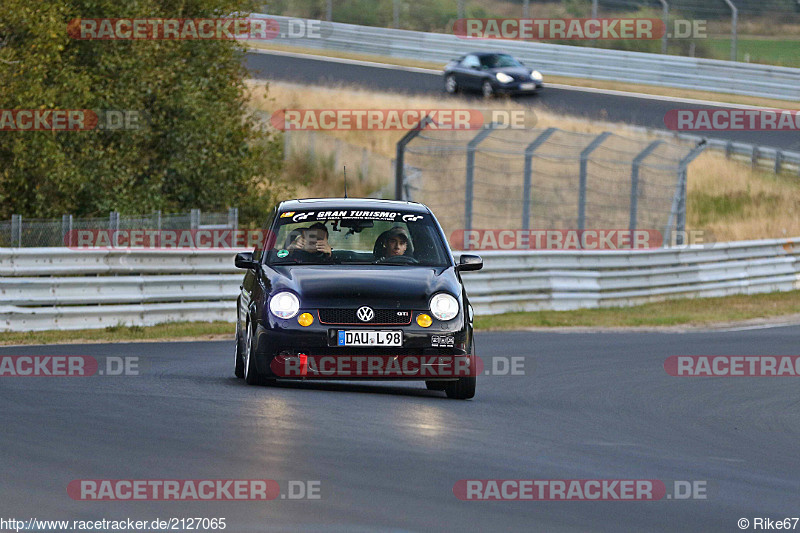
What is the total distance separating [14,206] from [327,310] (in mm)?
15020

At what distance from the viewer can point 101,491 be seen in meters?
6.25

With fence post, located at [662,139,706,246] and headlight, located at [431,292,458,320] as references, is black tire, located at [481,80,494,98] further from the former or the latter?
headlight, located at [431,292,458,320]

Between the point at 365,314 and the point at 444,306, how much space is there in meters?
0.59

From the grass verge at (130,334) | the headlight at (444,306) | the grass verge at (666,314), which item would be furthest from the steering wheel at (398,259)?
the grass verge at (666,314)

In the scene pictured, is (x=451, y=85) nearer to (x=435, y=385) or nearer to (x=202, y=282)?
(x=202, y=282)

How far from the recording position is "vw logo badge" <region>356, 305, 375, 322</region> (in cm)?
956

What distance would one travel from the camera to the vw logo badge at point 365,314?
31.4ft

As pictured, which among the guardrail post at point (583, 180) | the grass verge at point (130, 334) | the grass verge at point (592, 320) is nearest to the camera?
the grass verge at point (130, 334)

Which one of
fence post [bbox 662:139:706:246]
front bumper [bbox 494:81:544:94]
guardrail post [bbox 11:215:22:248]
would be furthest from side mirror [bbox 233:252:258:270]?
front bumper [bbox 494:81:544:94]

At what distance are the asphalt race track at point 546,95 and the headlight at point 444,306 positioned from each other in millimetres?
26917

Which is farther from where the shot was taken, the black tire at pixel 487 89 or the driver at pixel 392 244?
the black tire at pixel 487 89

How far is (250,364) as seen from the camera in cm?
1003

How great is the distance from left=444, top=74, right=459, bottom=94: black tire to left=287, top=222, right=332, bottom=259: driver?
2935cm

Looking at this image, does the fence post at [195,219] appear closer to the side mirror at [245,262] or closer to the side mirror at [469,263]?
the side mirror at [245,262]
